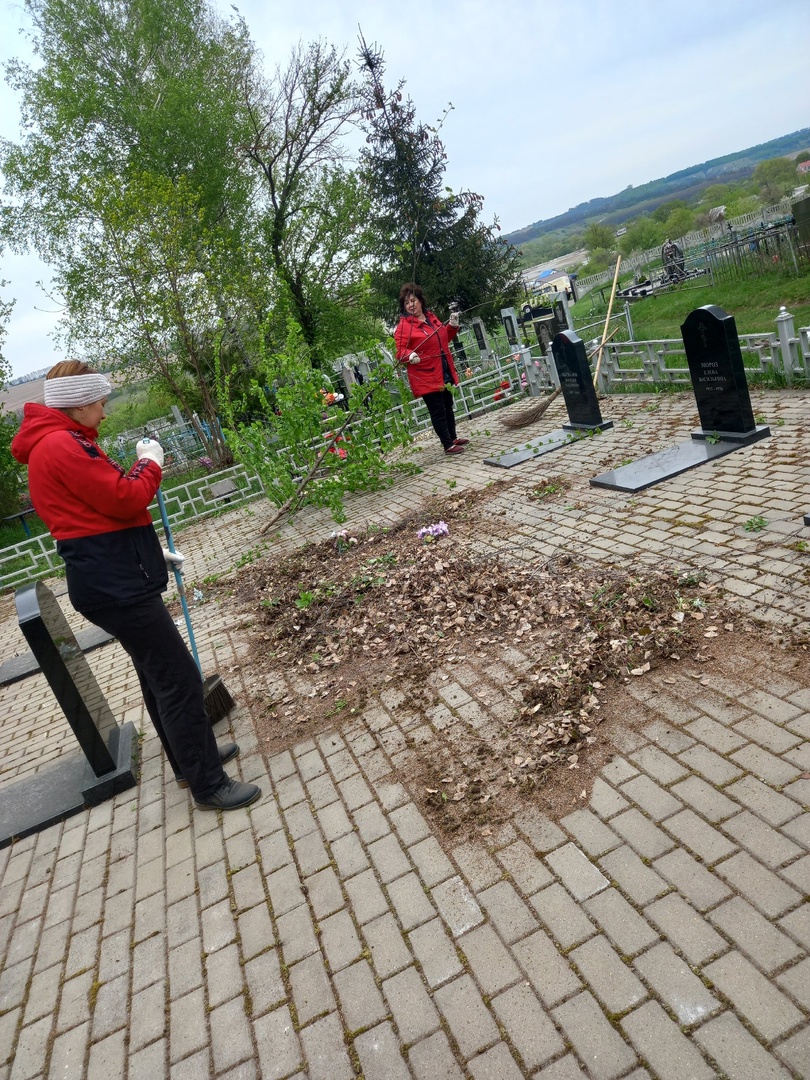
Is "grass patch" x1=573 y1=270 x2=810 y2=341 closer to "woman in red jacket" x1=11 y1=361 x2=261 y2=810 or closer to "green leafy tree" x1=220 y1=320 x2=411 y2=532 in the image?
"green leafy tree" x1=220 y1=320 x2=411 y2=532

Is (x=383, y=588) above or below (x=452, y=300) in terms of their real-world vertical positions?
below

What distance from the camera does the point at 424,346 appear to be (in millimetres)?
9641

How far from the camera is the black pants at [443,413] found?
401 inches

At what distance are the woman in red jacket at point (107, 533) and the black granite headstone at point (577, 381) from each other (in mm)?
6791

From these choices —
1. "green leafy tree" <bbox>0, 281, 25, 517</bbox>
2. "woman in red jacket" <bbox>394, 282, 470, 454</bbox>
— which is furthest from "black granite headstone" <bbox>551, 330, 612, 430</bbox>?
"green leafy tree" <bbox>0, 281, 25, 517</bbox>

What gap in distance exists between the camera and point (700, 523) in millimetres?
5207

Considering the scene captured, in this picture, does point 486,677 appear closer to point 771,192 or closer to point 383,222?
point 383,222

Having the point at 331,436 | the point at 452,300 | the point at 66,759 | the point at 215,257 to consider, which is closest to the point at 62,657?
the point at 66,759

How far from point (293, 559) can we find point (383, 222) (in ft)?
55.6

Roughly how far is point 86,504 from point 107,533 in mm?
160

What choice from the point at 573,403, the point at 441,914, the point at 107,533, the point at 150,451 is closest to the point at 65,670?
the point at 107,533

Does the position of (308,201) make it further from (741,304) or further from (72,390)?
(72,390)

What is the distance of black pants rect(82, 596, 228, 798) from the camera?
3242mm

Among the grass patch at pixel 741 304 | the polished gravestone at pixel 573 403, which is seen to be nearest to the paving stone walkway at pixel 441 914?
the polished gravestone at pixel 573 403
